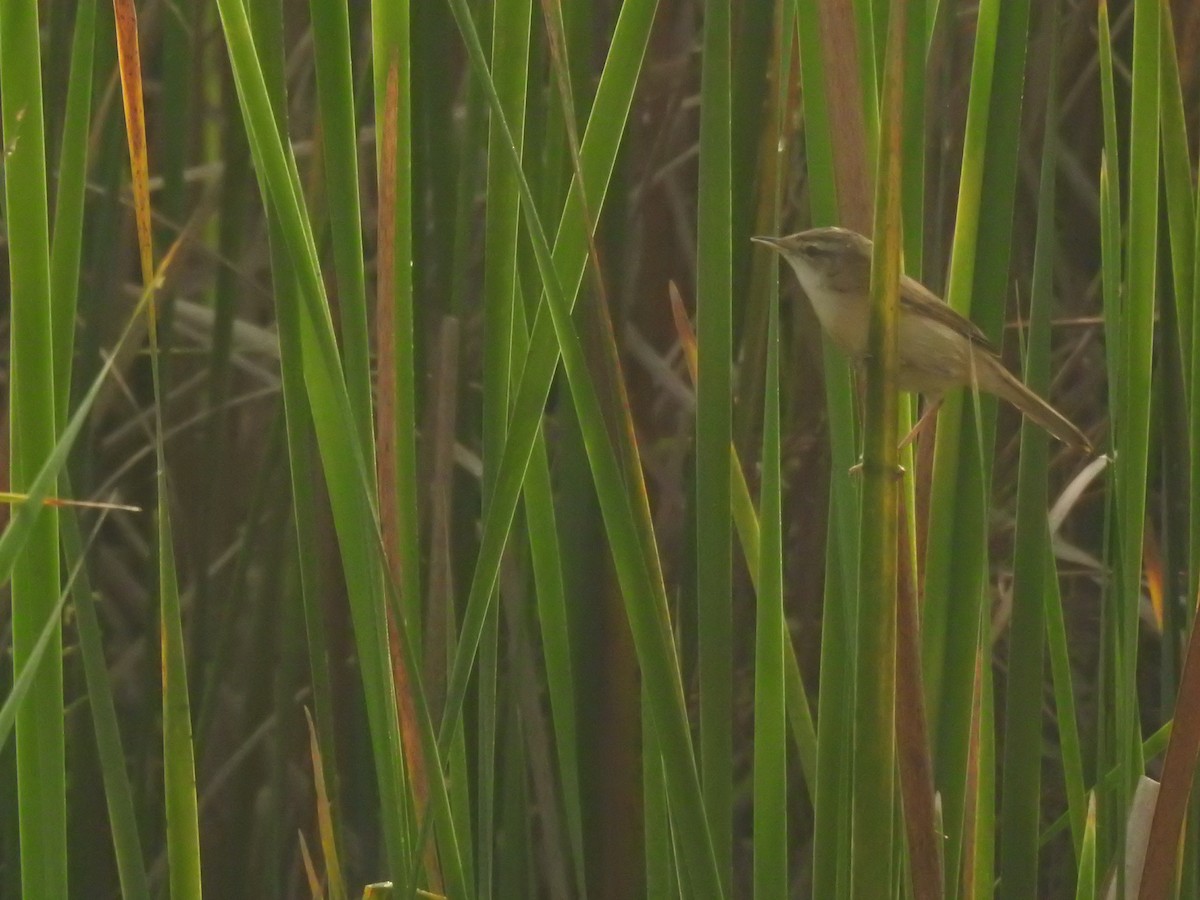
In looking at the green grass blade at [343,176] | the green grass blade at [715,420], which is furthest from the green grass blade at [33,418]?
the green grass blade at [715,420]

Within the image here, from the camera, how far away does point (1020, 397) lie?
1.20 metres

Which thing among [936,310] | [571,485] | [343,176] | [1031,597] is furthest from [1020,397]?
[343,176]

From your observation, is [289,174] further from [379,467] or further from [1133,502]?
[1133,502]

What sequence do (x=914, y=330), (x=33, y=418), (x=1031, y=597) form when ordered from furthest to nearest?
(x=914, y=330), (x=1031, y=597), (x=33, y=418)

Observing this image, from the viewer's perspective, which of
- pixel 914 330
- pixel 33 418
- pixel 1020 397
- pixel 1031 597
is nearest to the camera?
pixel 33 418

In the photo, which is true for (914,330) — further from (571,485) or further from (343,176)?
(343,176)

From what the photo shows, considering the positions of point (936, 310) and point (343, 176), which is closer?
point (343, 176)

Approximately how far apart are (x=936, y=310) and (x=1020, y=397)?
0.11 m

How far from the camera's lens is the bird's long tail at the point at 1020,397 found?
1.06m

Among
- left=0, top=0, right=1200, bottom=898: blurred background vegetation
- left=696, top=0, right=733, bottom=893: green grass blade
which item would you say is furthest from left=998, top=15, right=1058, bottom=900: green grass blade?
left=696, top=0, right=733, bottom=893: green grass blade

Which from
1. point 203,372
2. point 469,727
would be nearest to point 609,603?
point 469,727

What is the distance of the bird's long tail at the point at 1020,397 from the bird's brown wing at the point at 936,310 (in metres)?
0.04

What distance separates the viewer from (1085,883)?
903mm

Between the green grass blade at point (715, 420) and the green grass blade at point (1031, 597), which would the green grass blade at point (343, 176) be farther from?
the green grass blade at point (1031, 597)
